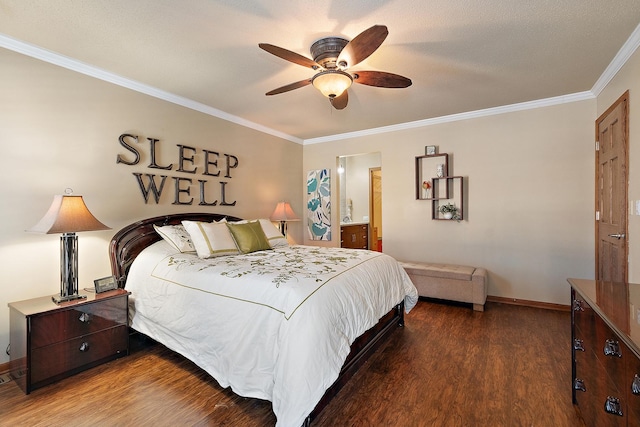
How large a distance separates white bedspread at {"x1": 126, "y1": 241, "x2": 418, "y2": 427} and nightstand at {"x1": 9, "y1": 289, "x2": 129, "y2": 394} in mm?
215

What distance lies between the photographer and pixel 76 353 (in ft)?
7.42

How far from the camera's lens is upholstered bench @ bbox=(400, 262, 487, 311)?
142 inches

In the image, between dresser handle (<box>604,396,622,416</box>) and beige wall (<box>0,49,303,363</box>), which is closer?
dresser handle (<box>604,396,622,416</box>)

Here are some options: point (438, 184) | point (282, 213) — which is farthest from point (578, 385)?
point (282, 213)

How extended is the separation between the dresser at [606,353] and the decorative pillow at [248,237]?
2615mm

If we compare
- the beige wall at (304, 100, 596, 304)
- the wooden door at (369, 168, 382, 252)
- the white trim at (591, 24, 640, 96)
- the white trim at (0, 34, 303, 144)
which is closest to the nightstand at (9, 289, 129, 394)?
the white trim at (0, 34, 303, 144)

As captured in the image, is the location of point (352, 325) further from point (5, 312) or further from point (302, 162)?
point (302, 162)

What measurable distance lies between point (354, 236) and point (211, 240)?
3869mm

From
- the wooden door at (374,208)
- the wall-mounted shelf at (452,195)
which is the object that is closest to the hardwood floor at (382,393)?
the wall-mounted shelf at (452,195)

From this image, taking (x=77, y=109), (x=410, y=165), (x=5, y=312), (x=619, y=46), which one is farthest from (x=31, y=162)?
(x=619, y=46)

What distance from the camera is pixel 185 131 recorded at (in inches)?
142

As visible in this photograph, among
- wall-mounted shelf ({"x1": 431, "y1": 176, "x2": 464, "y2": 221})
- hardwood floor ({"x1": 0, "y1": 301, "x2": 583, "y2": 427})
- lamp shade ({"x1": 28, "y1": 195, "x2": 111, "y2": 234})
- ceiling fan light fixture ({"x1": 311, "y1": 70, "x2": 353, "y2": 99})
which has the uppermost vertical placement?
ceiling fan light fixture ({"x1": 311, "y1": 70, "x2": 353, "y2": 99})

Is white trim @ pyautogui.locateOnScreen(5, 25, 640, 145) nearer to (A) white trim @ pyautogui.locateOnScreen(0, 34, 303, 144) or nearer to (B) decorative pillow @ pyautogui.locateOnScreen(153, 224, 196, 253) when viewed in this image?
(A) white trim @ pyautogui.locateOnScreen(0, 34, 303, 144)

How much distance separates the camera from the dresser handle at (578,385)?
166 centimetres
